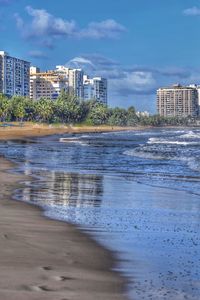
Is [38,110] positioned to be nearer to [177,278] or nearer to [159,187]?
[159,187]

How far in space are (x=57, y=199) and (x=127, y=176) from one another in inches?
313

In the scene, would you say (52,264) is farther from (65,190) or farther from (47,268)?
(65,190)

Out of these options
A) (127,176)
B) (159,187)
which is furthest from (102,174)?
(159,187)

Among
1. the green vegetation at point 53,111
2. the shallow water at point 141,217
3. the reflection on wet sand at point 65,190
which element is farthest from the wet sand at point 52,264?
the green vegetation at point 53,111

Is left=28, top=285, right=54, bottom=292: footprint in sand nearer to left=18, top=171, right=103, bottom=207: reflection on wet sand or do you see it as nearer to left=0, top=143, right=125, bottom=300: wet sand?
left=0, top=143, right=125, bottom=300: wet sand

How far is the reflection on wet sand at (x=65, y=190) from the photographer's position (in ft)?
43.4

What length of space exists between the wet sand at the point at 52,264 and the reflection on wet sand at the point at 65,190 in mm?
3037

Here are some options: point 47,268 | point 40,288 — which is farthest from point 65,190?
point 40,288

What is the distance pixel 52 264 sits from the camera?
6.68 m

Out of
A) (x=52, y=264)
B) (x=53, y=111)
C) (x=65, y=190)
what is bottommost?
(x=65, y=190)

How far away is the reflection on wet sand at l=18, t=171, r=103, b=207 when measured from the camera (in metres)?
13.2

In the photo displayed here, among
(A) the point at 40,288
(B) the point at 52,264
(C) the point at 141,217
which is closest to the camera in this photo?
(A) the point at 40,288

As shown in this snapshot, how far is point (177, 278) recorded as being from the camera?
621 cm

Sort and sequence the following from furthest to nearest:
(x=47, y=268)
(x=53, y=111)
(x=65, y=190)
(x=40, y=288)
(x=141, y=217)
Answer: (x=53, y=111), (x=65, y=190), (x=141, y=217), (x=47, y=268), (x=40, y=288)
